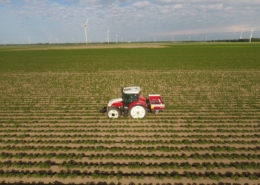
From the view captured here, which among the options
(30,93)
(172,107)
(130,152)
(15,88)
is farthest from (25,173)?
(15,88)

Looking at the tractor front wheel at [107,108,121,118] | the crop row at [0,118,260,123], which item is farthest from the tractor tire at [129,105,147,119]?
the tractor front wheel at [107,108,121,118]

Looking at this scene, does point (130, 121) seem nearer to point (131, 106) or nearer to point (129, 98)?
point (131, 106)

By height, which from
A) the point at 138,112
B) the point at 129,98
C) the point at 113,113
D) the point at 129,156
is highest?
the point at 129,98

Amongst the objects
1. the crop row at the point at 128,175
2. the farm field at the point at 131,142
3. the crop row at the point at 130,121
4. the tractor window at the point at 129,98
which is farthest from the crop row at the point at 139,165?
the tractor window at the point at 129,98

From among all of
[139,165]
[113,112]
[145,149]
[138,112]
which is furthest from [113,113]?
[139,165]

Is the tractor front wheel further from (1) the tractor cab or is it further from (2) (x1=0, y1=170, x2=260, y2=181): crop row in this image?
(2) (x1=0, y1=170, x2=260, y2=181): crop row
